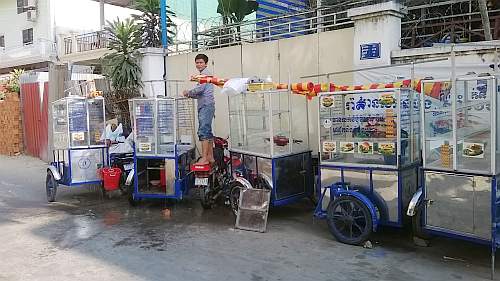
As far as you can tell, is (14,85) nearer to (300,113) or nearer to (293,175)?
(300,113)

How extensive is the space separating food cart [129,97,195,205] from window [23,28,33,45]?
1955 centimetres

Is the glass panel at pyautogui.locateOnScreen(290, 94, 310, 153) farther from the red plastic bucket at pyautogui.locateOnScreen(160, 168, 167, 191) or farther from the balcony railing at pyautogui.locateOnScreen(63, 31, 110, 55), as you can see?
the balcony railing at pyautogui.locateOnScreen(63, 31, 110, 55)

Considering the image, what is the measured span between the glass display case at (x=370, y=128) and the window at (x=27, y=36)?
22.1 m

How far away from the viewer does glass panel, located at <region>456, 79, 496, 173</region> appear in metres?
4.56

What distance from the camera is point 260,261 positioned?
4.80 meters

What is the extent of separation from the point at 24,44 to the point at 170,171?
20920 mm

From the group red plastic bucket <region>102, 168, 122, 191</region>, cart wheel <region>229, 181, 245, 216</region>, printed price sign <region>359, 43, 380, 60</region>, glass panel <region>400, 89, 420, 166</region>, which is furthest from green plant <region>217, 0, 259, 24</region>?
glass panel <region>400, 89, 420, 166</region>

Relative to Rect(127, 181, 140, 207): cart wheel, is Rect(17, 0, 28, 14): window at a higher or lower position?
higher

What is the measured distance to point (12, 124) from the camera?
45.0 ft

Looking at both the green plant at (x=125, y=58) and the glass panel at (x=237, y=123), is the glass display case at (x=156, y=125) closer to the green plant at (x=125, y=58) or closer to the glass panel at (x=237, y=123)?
the glass panel at (x=237, y=123)

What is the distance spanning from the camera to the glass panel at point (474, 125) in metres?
4.56

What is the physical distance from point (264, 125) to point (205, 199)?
5.02 feet

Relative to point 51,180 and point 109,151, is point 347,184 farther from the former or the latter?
point 51,180

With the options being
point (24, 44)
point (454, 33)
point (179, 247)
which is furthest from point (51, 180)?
point (24, 44)
